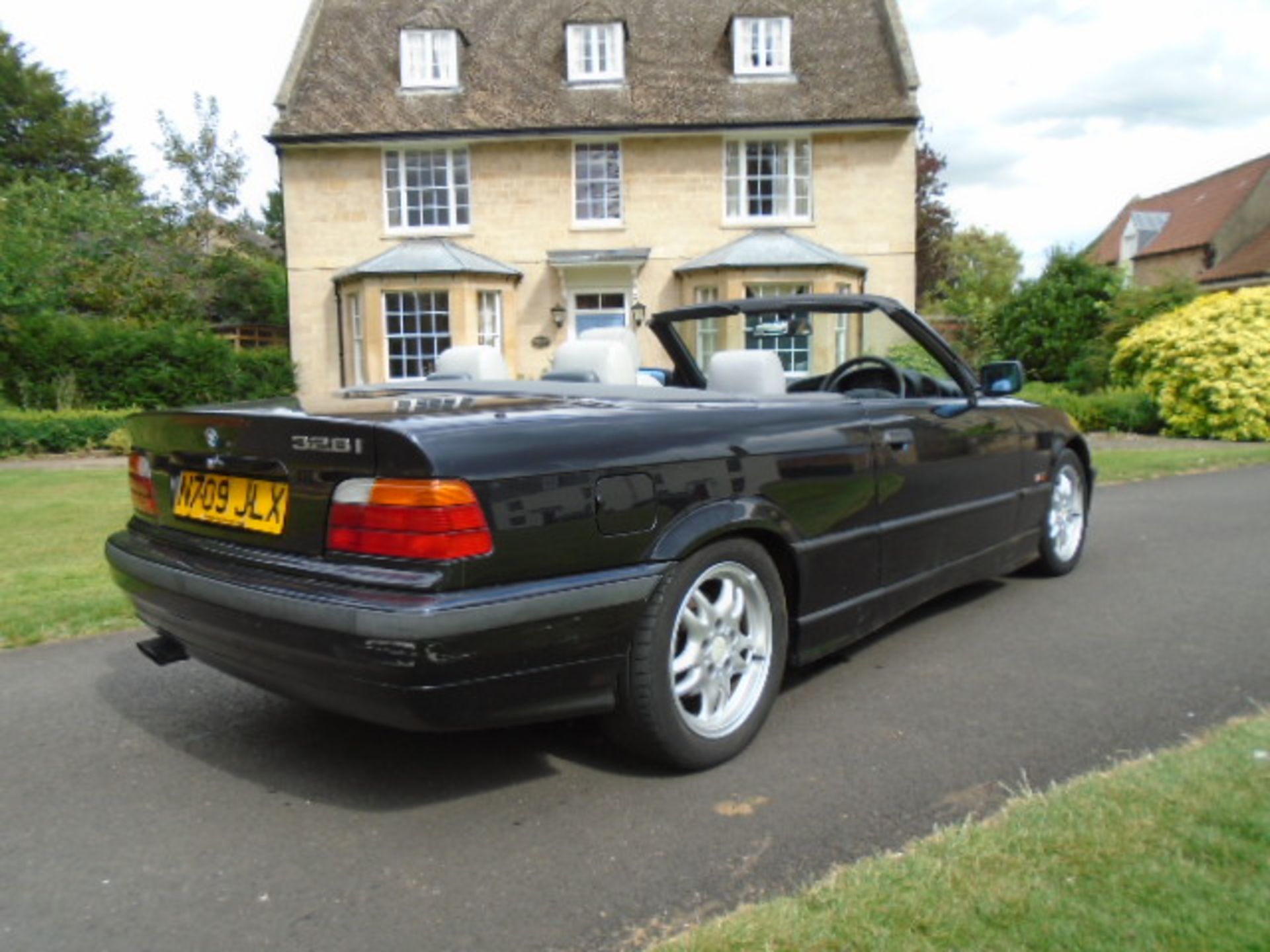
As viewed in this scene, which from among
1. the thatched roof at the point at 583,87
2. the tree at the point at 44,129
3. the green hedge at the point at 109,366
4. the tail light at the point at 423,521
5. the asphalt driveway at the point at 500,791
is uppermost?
the tree at the point at 44,129

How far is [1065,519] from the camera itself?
5590 millimetres

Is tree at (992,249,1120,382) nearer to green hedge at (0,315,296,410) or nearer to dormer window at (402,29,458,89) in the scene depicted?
dormer window at (402,29,458,89)

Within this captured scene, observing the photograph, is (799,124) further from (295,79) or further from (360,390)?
(360,390)

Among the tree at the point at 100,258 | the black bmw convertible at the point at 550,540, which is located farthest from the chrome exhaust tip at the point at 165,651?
the tree at the point at 100,258

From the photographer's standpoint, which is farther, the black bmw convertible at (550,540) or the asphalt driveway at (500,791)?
the black bmw convertible at (550,540)

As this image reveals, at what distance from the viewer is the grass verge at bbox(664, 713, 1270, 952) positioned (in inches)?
79.4

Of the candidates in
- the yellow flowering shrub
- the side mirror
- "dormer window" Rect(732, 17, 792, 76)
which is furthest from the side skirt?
"dormer window" Rect(732, 17, 792, 76)

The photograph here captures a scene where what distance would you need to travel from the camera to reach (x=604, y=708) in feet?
9.09

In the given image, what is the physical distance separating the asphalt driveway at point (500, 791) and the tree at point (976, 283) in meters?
21.7

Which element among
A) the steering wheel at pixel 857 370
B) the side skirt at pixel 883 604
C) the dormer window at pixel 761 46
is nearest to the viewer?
the side skirt at pixel 883 604

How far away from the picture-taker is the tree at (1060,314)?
2192cm

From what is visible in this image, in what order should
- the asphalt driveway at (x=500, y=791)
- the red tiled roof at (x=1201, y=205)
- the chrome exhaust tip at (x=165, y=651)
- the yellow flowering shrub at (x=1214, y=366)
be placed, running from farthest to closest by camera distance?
the red tiled roof at (x=1201, y=205), the yellow flowering shrub at (x=1214, y=366), the chrome exhaust tip at (x=165, y=651), the asphalt driveway at (x=500, y=791)

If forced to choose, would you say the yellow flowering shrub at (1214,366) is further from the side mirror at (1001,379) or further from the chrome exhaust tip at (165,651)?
the chrome exhaust tip at (165,651)

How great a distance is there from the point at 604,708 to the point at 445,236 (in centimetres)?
1834
